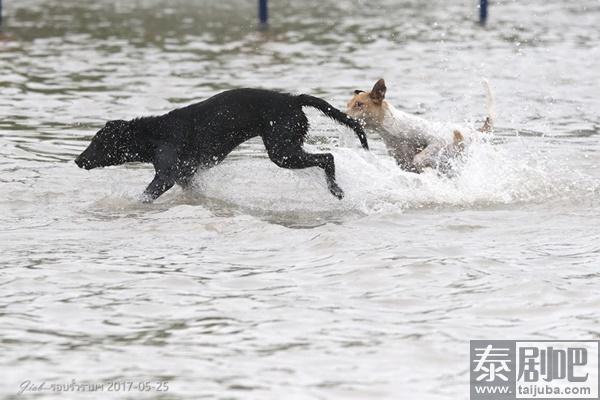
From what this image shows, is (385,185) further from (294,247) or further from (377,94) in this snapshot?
(294,247)

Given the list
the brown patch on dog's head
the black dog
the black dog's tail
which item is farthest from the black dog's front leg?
the brown patch on dog's head

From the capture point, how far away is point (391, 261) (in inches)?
281

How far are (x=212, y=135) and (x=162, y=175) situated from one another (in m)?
0.44

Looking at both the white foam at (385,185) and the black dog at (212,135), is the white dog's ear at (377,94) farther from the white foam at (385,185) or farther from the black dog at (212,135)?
the white foam at (385,185)

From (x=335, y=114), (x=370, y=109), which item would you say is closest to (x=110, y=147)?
(x=335, y=114)

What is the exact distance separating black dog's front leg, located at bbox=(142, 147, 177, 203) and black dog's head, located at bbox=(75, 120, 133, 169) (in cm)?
27

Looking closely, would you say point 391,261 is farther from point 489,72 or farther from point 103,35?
point 103,35

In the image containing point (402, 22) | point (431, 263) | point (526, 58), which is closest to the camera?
point (431, 263)

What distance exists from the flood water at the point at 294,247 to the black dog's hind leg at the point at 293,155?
0.44 ft

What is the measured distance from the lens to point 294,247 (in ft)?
24.9

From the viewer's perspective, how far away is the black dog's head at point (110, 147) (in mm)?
9086

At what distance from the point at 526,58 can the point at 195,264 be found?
11029 millimetres

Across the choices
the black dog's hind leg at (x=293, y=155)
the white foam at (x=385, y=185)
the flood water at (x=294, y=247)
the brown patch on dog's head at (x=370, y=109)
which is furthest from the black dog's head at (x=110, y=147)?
the brown patch on dog's head at (x=370, y=109)

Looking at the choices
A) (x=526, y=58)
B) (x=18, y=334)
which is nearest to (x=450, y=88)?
(x=526, y=58)
